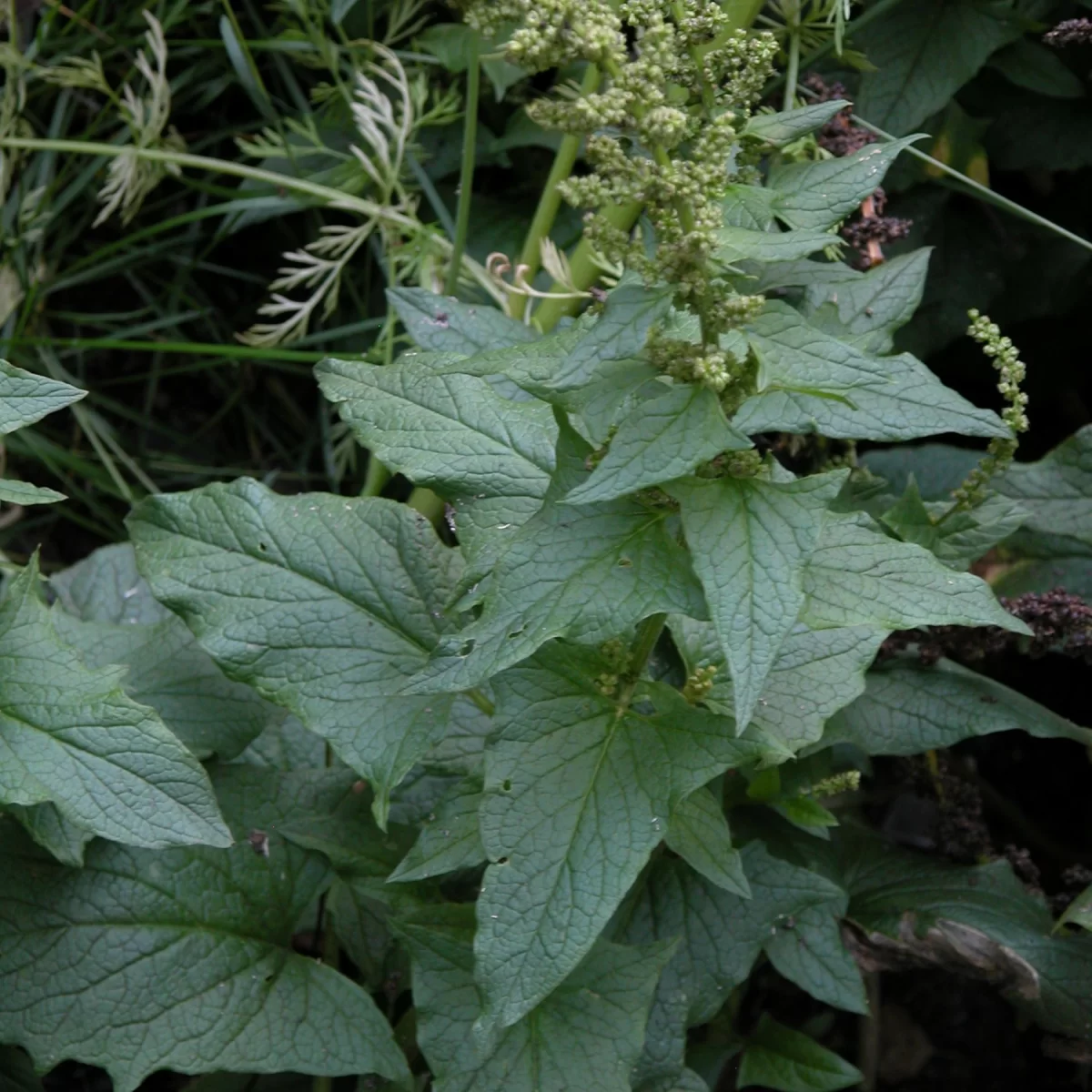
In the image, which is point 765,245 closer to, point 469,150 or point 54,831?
point 469,150

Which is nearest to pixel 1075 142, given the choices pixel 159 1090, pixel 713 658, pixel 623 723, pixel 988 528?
pixel 988 528

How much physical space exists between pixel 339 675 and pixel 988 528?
649 mm

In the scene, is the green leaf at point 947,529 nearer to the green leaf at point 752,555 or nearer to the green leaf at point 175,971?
the green leaf at point 752,555

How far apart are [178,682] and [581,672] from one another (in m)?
0.48

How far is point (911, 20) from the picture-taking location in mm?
1579

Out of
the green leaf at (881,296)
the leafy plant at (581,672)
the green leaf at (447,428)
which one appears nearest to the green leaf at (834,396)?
the leafy plant at (581,672)

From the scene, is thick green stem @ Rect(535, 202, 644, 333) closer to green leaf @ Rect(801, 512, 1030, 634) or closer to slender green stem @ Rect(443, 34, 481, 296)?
slender green stem @ Rect(443, 34, 481, 296)

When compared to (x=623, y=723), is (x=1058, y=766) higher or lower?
lower

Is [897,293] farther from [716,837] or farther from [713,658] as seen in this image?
[716,837]

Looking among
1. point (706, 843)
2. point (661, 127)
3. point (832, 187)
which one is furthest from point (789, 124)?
point (706, 843)

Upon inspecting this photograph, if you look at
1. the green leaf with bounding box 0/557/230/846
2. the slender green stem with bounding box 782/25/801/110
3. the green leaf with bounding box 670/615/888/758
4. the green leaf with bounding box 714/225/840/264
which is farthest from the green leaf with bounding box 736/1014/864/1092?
the slender green stem with bounding box 782/25/801/110

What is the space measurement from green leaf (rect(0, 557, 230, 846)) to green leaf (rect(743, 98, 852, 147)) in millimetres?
662

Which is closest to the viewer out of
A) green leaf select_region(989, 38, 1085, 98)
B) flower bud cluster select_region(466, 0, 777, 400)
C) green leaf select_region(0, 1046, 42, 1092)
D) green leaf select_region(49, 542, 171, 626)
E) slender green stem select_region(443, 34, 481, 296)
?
flower bud cluster select_region(466, 0, 777, 400)

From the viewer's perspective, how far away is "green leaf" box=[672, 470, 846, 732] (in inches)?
32.7
